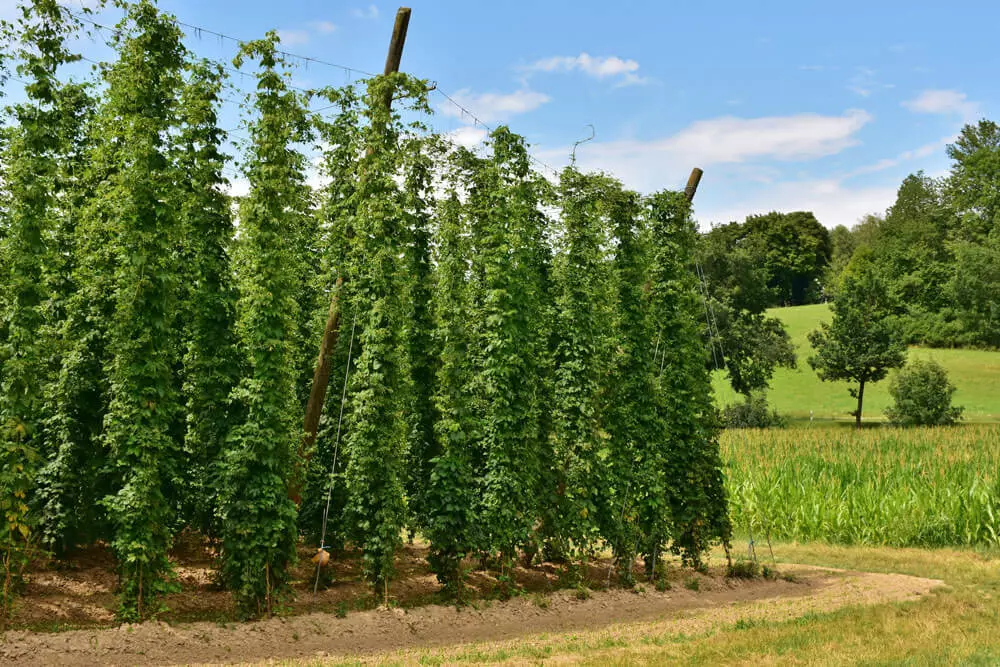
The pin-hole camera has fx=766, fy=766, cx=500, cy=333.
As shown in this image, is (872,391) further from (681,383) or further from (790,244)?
(681,383)

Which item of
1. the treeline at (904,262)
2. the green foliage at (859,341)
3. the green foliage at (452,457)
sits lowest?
the green foliage at (452,457)

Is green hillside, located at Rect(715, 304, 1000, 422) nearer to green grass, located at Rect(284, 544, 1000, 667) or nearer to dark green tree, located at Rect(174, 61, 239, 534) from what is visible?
green grass, located at Rect(284, 544, 1000, 667)

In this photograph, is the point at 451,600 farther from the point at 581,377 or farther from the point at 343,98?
the point at 343,98

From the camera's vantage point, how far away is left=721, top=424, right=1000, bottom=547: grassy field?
59.4 feet

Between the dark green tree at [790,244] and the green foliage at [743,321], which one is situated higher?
the dark green tree at [790,244]

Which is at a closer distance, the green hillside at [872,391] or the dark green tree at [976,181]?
the green hillside at [872,391]

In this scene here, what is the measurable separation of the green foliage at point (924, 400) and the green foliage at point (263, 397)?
35495 millimetres

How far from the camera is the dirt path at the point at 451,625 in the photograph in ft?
29.3

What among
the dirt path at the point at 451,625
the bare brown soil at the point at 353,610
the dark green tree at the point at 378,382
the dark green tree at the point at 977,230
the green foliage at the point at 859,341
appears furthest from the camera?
the dark green tree at the point at 977,230

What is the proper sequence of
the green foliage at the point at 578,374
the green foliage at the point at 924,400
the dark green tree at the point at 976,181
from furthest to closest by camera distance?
the dark green tree at the point at 976,181
the green foliage at the point at 924,400
the green foliage at the point at 578,374

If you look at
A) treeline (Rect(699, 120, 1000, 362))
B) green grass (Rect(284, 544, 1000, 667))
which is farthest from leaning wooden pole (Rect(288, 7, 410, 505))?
treeline (Rect(699, 120, 1000, 362))

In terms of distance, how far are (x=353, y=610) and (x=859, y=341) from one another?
121 ft

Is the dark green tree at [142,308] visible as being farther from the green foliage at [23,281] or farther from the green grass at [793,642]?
the green grass at [793,642]

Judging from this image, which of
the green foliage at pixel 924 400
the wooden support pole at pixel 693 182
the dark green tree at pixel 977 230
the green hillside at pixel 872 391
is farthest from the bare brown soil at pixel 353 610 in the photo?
the dark green tree at pixel 977 230
